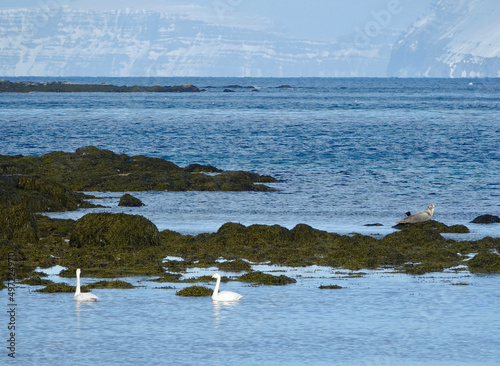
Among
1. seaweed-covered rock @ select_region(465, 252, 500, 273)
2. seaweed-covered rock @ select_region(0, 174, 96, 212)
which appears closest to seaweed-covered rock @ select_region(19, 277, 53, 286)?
seaweed-covered rock @ select_region(465, 252, 500, 273)

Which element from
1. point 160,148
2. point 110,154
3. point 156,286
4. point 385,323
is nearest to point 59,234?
point 156,286

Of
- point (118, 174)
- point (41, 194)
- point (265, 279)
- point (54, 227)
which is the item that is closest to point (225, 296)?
point (265, 279)

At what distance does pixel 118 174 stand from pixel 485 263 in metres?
21.7

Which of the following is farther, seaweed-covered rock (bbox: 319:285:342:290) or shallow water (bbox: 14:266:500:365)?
seaweed-covered rock (bbox: 319:285:342:290)

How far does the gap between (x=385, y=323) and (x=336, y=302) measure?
1.60 m

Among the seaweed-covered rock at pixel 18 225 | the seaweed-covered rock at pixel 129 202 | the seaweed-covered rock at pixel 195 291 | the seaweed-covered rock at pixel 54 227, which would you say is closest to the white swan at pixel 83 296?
the seaweed-covered rock at pixel 195 291

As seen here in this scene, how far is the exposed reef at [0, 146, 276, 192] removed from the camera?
117ft

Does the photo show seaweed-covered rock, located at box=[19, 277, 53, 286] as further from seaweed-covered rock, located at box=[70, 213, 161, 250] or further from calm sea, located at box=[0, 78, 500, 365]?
seaweed-covered rock, located at box=[70, 213, 161, 250]

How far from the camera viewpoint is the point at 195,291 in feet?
53.1

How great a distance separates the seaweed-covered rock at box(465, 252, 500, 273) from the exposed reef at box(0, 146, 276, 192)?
17.5 meters

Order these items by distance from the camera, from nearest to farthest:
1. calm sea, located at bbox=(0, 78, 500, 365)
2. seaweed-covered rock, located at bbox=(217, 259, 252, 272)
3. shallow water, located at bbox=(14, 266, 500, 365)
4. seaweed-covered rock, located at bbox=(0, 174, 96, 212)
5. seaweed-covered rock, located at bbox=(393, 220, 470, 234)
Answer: shallow water, located at bbox=(14, 266, 500, 365)
calm sea, located at bbox=(0, 78, 500, 365)
seaweed-covered rock, located at bbox=(217, 259, 252, 272)
seaweed-covered rock, located at bbox=(393, 220, 470, 234)
seaweed-covered rock, located at bbox=(0, 174, 96, 212)

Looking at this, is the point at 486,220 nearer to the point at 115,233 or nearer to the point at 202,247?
the point at 202,247

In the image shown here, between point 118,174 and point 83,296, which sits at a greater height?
point 83,296

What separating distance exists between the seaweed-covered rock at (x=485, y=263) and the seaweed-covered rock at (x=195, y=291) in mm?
6112
